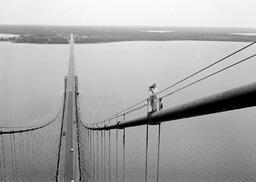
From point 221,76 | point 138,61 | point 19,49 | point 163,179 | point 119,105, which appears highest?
point 19,49

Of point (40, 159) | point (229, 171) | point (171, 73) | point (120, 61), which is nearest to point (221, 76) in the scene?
point (171, 73)

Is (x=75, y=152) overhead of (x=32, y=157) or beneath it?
overhead

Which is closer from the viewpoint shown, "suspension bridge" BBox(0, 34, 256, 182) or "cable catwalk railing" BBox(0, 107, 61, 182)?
"suspension bridge" BBox(0, 34, 256, 182)

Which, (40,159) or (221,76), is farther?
(221,76)

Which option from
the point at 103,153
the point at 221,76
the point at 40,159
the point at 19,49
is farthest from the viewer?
the point at 19,49

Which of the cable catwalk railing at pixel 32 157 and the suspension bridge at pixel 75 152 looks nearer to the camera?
the suspension bridge at pixel 75 152

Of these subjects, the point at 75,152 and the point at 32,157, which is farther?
the point at 32,157

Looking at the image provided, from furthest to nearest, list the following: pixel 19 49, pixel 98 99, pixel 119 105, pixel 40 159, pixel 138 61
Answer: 1. pixel 19 49
2. pixel 138 61
3. pixel 98 99
4. pixel 119 105
5. pixel 40 159

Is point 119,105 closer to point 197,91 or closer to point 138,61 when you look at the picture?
point 197,91
